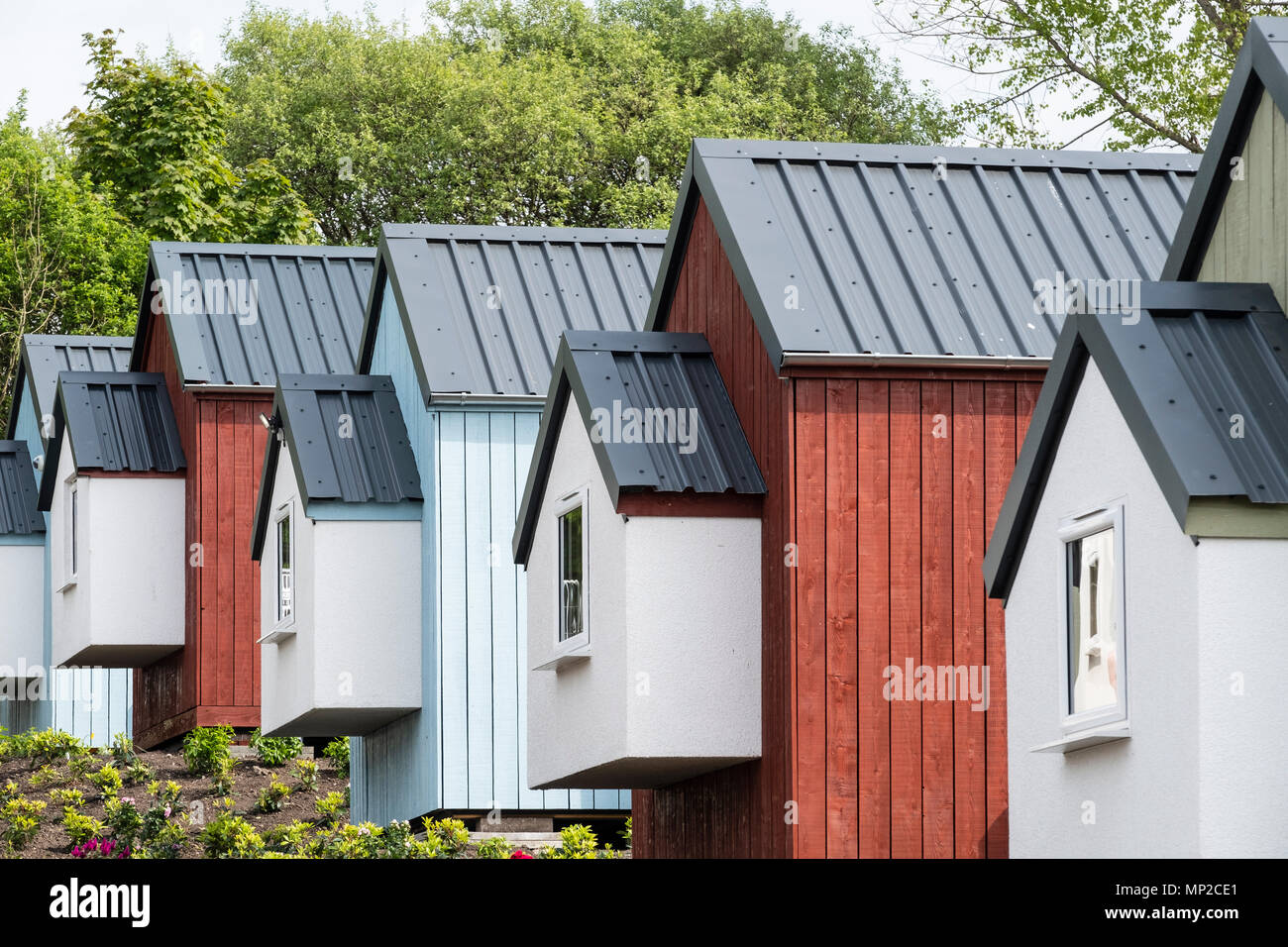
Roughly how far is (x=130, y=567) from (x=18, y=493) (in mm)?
6946

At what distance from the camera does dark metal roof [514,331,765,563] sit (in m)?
14.6

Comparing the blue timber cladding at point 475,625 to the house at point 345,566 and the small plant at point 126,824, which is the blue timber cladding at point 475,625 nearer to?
the house at point 345,566

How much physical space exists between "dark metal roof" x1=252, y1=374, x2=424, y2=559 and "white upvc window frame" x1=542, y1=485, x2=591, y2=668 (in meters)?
4.42

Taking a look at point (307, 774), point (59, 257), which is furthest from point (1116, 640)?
point (59, 257)

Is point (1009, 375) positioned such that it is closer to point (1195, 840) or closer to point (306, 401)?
point (1195, 840)

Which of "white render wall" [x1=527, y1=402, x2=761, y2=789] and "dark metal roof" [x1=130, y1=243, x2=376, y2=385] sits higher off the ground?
"dark metal roof" [x1=130, y1=243, x2=376, y2=385]

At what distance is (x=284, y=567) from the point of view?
840 inches

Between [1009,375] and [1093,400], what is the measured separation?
3.98m

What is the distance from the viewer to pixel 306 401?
828 inches

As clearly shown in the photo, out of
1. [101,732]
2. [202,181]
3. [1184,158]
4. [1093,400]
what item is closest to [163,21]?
[202,181]

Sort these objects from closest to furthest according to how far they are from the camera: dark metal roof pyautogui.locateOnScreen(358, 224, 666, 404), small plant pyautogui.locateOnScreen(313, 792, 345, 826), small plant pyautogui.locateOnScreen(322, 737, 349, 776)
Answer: dark metal roof pyautogui.locateOnScreen(358, 224, 666, 404) → small plant pyautogui.locateOnScreen(313, 792, 345, 826) → small plant pyautogui.locateOnScreen(322, 737, 349, 776)

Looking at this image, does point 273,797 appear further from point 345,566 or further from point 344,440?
point 344,440

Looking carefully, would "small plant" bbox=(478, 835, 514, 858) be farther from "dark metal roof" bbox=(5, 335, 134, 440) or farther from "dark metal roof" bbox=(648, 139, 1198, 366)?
"dark metal roof" bbox=(5, 335, 134, 440)

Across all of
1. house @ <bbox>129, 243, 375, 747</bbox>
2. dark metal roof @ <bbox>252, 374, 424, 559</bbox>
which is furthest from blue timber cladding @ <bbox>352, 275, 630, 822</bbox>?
house @ <bbox>129, 243, 375, 747</bbox>
